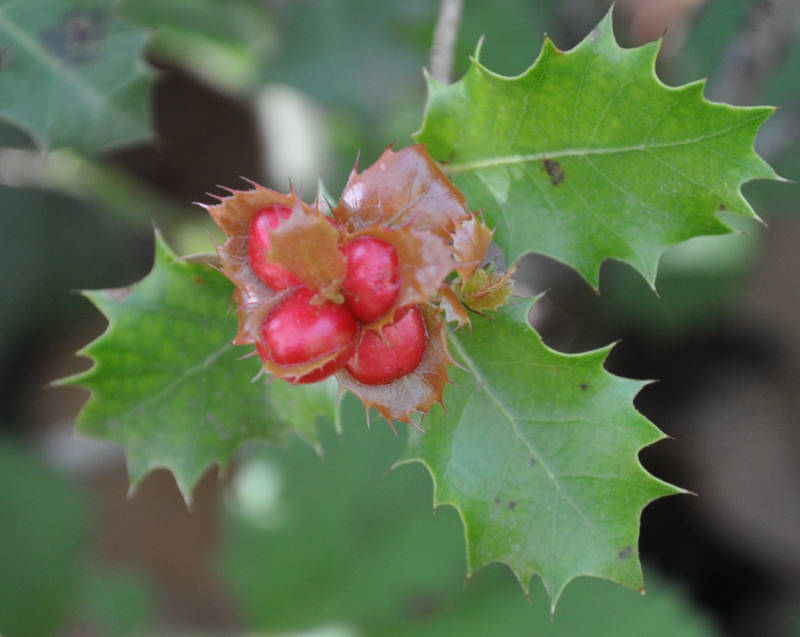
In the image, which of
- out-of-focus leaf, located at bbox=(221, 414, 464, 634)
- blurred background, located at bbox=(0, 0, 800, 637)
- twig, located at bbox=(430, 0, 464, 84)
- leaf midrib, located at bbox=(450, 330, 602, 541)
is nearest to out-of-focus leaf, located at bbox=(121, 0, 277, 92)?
blurred background, located at bbox=(0, 0, 800, 637)

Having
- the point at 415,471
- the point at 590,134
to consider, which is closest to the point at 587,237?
the point at 590,134

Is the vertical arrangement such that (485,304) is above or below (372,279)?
below

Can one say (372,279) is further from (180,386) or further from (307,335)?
(180,386)

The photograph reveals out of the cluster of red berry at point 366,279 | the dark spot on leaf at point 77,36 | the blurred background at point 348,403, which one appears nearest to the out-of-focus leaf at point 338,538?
the blurred background at point 348,403

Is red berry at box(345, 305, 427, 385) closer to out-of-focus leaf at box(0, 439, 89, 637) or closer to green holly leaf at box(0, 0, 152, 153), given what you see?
green holly leaf at box(0, 0, 152, 153)

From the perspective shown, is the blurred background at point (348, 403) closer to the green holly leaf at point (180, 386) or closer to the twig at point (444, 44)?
the twig at point (444, 44)

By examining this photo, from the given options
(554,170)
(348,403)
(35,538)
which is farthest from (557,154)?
(35,538)

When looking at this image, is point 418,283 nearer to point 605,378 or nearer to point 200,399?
point 605,378
